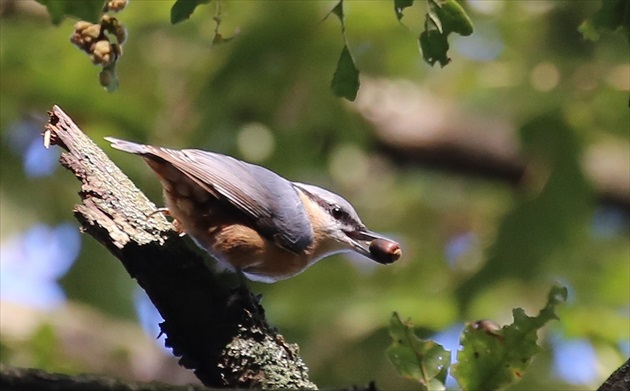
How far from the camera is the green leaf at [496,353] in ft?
6.68

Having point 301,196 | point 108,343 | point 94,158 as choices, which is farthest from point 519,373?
point 108,343

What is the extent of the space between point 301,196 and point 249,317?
5.00 ft

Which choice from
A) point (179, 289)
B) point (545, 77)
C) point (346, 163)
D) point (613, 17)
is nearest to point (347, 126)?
point (346, 163)

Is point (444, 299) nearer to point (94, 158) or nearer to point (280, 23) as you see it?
point (280, 23)

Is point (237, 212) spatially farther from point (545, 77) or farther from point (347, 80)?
point (545, 77)

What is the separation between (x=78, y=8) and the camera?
192 cm

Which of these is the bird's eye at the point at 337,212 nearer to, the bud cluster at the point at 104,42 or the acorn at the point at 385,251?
the acorn at the point at 385,251

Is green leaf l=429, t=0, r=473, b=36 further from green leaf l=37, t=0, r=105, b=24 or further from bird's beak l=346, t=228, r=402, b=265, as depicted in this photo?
bird's beak l=346, t=228, r=402, b=265

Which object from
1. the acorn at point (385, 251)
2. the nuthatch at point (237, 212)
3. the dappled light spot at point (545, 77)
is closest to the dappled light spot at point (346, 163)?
the dappled light spot at point (545, 77)

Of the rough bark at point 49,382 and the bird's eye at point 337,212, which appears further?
the bird's eye at point 337,212

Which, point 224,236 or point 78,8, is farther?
point 224,236

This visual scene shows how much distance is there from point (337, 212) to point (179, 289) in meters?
1.59

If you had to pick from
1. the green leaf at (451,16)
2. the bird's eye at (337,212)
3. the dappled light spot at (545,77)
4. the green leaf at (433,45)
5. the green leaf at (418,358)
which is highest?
the dappled light spot at (545,77)

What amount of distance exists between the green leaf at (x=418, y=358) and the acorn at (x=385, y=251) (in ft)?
4.85
